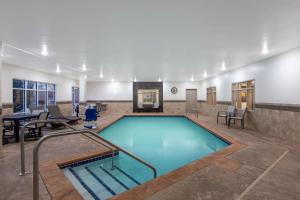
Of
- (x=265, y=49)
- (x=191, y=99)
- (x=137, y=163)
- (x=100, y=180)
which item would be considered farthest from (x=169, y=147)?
(x=191, y=99)

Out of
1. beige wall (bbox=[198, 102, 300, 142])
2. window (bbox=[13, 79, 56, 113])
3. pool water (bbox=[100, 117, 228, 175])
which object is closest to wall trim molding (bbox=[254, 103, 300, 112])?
beige wall (bbox=[198, 102, 300, 142])

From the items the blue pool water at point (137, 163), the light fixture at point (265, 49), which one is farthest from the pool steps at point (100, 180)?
the light fixture at point (265, 49)

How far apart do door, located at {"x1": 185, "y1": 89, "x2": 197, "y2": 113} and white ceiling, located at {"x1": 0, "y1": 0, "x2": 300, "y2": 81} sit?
8782 mm

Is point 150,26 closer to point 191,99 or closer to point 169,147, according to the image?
point 169,147

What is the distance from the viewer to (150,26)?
3197 mm

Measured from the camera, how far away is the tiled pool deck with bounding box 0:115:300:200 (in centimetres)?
210

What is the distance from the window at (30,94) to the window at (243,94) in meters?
9.15

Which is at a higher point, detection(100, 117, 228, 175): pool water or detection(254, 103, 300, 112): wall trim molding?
detection(254, 103, 300, 112): wall trim molding

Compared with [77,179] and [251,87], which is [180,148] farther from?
[251,87]

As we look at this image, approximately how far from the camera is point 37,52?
495cm

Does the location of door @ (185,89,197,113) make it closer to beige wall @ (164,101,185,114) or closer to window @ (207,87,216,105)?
beige wall @ (164,101,185,114)

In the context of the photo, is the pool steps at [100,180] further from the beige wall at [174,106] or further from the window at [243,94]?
the beige wall at [174,106]

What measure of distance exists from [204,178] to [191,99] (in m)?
11.7

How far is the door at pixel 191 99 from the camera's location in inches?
540
